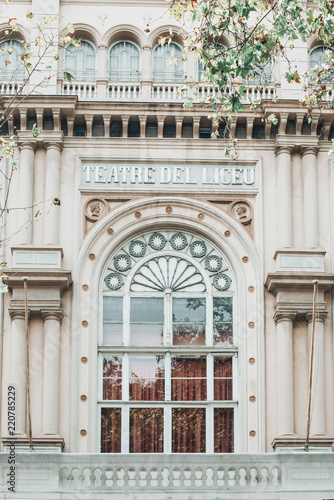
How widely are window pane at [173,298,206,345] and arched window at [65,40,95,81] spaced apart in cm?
677

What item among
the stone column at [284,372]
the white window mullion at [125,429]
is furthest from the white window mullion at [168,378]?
the stone column at [284,372]

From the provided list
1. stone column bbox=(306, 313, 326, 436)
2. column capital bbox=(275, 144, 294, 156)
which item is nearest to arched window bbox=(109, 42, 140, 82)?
column capital bbox=(275, 144, 294, 156)

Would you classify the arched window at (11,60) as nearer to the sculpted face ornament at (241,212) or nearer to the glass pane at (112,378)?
the sculpted face ornament at (241,212)

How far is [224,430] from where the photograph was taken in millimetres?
30734

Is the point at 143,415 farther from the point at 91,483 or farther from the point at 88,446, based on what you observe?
the point at 91,483

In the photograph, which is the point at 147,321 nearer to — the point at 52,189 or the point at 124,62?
the point at 52,189

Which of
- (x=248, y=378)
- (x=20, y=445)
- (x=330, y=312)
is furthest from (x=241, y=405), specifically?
(x=20, y=445)

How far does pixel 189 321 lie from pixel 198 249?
199 cm

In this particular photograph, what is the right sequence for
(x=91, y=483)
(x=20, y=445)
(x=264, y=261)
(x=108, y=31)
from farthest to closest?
(x=108, y=31) → (x=264, y=261) → (x=20, y=445) → (x=91, y=483)

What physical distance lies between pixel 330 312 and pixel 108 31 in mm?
9825

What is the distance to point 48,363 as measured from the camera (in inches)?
1195

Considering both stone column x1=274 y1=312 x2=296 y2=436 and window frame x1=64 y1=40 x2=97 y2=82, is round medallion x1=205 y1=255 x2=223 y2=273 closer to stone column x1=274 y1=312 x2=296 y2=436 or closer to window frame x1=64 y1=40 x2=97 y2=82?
stone column x1=274 y1=312 x2=296 y2=436

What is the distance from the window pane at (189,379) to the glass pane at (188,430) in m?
0.35

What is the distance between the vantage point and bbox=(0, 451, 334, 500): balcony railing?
26250 millimetres
